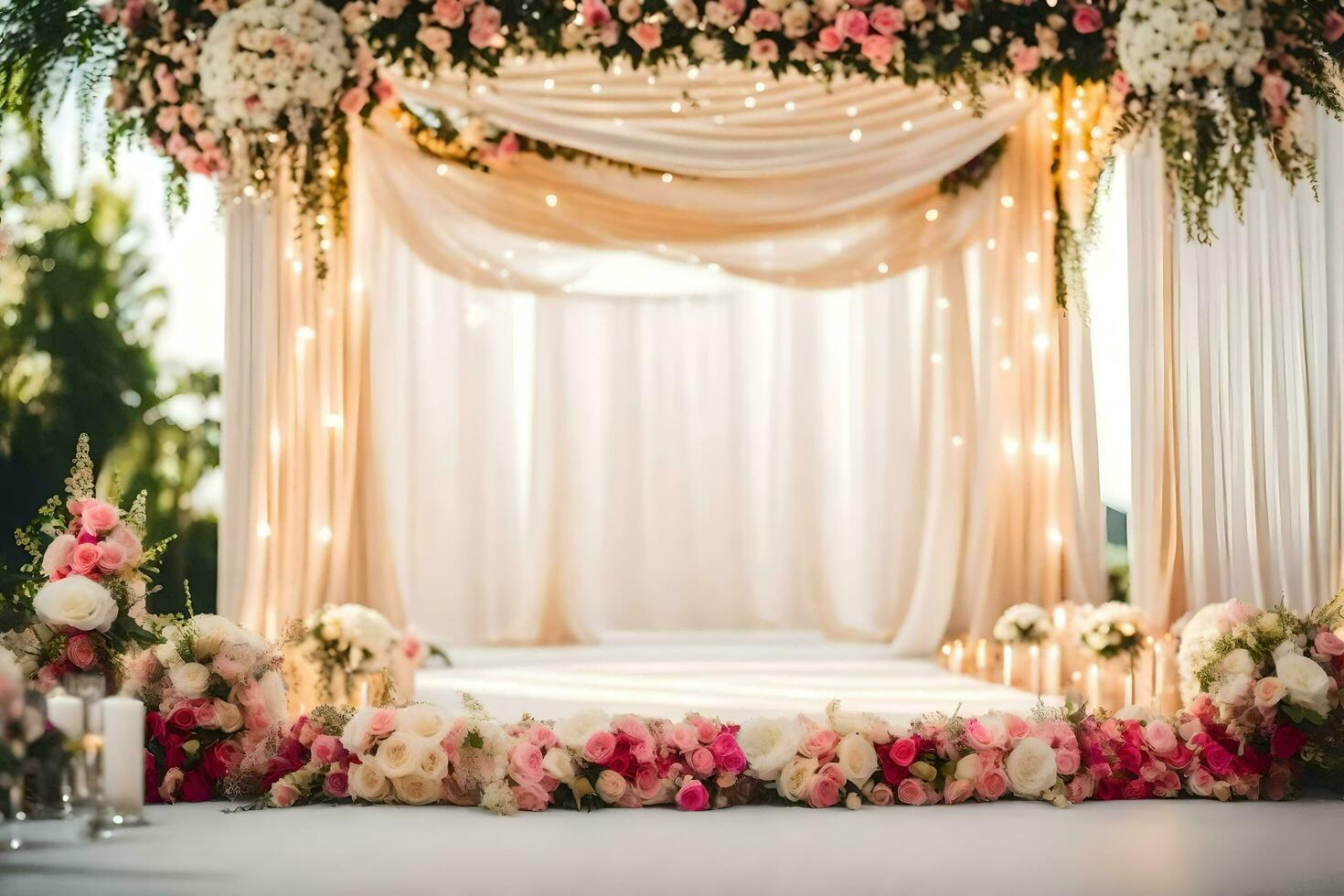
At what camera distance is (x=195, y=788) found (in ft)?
7.11

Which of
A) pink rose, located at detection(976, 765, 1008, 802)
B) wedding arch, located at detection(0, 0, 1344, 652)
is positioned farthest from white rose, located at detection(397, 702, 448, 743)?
wedding arch, located at detection(0, 0, 1344, 652)

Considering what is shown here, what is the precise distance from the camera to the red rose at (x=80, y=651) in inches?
84.4

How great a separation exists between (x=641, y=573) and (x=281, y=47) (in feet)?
8.04

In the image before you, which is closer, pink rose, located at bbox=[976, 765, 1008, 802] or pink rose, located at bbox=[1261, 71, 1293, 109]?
pink rose, located at bbox=[976, 765, 1008, 802]

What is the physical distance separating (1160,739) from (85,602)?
183 cm

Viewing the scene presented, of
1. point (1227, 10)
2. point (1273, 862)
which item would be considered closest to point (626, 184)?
point (1227, 10)

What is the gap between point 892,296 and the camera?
489cm

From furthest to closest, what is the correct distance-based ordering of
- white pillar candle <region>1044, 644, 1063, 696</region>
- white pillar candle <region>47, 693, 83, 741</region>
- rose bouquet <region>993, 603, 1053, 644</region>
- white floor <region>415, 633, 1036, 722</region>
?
rose bouquet <region>993, 603, 1053, 644</region>
white pillar candle <region>1044, 644, 1063, 696</region>
white floor <region>415, 633, 1036, 722</region>
white pillar candle <region>47, 693, 83, 741</region>

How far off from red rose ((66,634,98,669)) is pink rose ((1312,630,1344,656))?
84.0 inches

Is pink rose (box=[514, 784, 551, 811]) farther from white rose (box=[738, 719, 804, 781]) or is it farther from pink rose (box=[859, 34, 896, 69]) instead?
pink rose (box=[859, 34, 896, 69])

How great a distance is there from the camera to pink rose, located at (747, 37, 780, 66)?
334cm

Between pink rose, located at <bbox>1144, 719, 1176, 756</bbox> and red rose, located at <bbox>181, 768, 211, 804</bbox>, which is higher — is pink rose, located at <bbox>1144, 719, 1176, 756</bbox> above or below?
above

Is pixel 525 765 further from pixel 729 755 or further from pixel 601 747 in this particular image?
pixel 729 755

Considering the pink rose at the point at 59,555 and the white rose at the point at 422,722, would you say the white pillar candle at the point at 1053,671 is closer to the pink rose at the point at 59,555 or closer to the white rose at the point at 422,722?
the white rose at the point at 422,722
